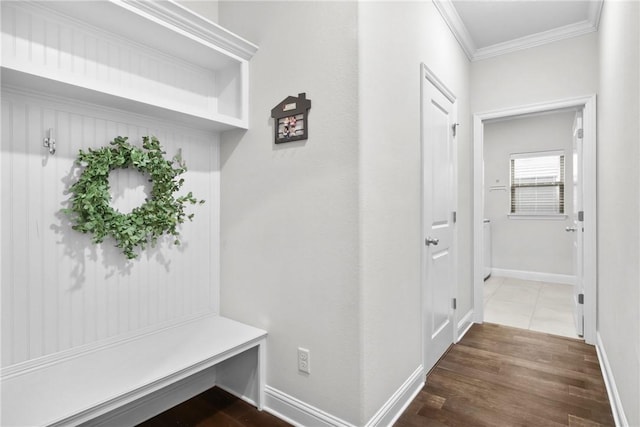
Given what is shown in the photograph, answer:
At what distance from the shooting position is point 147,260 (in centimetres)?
188

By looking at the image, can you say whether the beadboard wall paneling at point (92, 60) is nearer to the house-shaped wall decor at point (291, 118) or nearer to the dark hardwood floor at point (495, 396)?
the house-shaped wall decor at point (291, 118)

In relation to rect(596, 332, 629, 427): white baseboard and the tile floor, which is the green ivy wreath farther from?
the tile floor

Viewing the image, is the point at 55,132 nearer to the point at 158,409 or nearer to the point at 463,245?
the point at 158,409

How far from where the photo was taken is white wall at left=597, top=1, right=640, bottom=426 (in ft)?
4.82

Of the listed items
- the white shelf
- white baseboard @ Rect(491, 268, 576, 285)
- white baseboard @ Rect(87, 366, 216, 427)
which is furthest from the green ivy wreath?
white baseboard @ Rect(491, 268, 576, 285)

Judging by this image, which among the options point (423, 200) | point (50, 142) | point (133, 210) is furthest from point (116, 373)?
point (423, 200)

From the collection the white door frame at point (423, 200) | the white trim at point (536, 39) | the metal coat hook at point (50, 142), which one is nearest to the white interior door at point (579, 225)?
the white trim at point (536, 39)

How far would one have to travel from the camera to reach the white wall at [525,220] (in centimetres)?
506

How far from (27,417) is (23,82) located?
1.24 m

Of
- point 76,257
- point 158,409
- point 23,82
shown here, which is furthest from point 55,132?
point 158,409

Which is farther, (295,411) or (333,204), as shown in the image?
(295,411)

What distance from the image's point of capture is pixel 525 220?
17.7 ft

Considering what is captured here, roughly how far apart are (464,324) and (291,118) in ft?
8.04

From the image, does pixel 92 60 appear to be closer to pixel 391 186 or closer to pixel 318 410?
pixel 391 186
